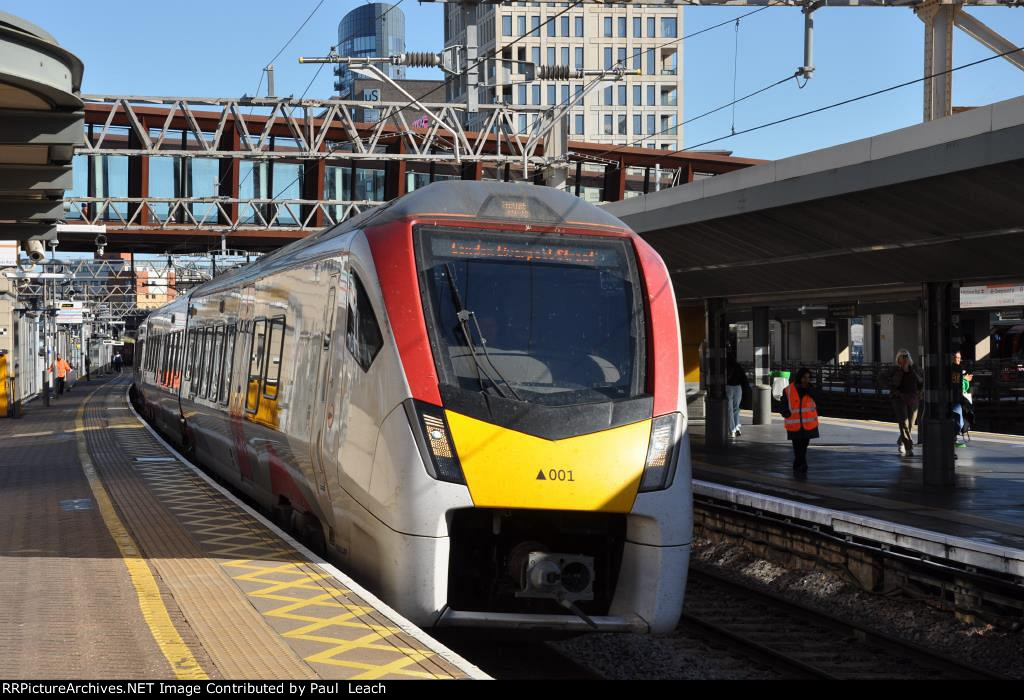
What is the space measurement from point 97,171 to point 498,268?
35024 millimetres

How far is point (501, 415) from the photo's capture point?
326 inches

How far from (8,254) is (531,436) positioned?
1525 centimetres

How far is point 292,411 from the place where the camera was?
35.6 feet

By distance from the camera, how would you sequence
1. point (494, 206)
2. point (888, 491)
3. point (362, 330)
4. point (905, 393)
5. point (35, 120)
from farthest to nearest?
1. point (905, 393)
2. point (888, 491)
3. point (35, 120)
4. point (494, 206)
5. point (362, 330)

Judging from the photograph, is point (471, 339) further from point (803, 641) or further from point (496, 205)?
point (803, 641)

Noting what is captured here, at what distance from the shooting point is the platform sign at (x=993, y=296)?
1610 inches

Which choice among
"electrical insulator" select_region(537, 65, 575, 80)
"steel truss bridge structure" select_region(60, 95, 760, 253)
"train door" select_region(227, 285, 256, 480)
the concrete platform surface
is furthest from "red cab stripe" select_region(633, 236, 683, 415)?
"steel truss bridge structure" select_region(60, 95, 760, 253)

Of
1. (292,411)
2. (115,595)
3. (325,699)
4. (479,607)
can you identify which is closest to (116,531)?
(292,411)

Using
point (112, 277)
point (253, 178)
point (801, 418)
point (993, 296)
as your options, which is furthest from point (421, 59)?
point (112, 277)

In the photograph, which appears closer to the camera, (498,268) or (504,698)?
(504,698)

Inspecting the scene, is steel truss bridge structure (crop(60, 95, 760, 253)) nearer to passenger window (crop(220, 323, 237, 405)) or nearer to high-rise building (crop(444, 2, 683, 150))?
passenger window (crop(220, 323, 237, 405))

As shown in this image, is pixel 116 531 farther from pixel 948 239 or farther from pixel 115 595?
pixel 948 239

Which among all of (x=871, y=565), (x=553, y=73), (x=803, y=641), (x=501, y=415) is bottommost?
(x=803, y=641)

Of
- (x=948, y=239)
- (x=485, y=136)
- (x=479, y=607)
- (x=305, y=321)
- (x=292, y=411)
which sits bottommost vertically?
(x=479, y=607)
